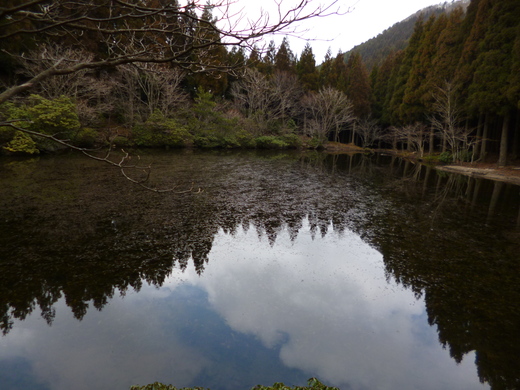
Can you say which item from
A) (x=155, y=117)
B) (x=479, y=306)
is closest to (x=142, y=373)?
(x=479, y=306)

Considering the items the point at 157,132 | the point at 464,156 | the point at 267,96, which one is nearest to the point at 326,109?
the point at 267,96

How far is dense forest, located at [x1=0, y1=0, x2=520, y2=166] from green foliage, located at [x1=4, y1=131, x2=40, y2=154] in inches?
1.8

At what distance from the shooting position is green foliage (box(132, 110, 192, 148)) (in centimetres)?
1917

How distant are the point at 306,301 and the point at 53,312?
111 inches

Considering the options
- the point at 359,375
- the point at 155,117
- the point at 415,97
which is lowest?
the point at 359,375

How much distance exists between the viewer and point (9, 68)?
17.7 metres

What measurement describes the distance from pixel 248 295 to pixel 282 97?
28.5 m

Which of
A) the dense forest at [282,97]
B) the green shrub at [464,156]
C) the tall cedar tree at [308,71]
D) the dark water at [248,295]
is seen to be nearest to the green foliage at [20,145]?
the dense forest at [282,97]

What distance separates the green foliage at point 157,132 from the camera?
62.9 feet

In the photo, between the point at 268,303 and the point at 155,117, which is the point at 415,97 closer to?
the point at 155,117

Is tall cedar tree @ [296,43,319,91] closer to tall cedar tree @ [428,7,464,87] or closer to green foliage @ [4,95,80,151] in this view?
tall cedar tree @ [428,7,464,87]

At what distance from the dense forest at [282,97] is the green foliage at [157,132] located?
0.22ft

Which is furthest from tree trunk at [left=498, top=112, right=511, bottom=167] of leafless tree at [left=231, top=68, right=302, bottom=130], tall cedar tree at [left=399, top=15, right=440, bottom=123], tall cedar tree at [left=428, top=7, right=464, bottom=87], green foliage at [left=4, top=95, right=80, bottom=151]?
green foliage at [left=4, top=95, right=80, bottom=151]

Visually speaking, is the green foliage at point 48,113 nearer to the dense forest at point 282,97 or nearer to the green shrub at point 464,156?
the dense forest at point 282,97
